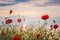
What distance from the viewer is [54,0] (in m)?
1.45

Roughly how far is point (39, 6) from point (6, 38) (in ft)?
1.68

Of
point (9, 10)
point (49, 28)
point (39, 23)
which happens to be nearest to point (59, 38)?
point (49, 28)

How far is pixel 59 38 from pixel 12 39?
20.1 inches

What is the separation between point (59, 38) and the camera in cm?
140

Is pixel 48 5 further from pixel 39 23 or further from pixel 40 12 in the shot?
pixel 39 23

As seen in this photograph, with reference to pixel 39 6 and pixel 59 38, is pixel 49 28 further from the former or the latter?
pixel 39 6

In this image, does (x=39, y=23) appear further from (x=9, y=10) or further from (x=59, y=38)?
(x=9, y=10)

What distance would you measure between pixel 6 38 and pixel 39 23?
0.40m

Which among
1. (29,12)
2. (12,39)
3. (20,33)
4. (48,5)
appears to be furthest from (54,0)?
(12,39)

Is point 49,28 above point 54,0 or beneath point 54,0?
beneath

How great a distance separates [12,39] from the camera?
1.45 m

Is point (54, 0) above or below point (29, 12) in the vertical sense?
above

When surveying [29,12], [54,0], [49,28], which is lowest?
[49,28]

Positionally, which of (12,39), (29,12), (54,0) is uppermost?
(54,0)
